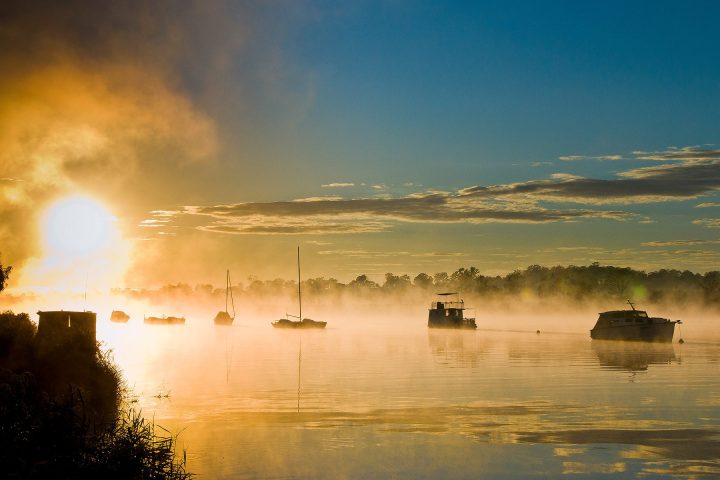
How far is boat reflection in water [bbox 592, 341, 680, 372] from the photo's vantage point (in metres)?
68.7

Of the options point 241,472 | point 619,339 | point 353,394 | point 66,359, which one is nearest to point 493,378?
point 353,394

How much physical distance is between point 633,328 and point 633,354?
73.7ft

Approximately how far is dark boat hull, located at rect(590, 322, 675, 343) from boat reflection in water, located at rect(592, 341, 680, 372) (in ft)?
2.58

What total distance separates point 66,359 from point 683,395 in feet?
105

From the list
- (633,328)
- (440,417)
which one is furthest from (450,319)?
(440,417)

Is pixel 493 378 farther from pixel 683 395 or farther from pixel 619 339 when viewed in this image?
pixel 619 339

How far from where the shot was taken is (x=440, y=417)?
1428 inches

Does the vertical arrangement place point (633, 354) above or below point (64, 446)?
below

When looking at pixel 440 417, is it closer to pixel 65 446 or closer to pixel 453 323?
pixel 65 446

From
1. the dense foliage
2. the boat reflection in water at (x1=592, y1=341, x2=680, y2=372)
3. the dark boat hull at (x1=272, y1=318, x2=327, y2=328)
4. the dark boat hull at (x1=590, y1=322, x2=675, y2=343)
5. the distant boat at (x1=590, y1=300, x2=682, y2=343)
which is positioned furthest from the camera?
the dark boat hull at (x1=272, y1=318, x2=327, y2=328)

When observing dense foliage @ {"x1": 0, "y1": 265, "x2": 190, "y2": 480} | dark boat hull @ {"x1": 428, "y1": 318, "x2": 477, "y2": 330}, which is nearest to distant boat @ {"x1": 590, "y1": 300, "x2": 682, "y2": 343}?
dark boat hull @ {"x1": 428, "y1": 318, "x2": 477, "y2": 330}

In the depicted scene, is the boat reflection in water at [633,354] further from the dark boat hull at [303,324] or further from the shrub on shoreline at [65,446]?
the dark boat hull at [303,324]

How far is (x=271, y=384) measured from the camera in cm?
5197

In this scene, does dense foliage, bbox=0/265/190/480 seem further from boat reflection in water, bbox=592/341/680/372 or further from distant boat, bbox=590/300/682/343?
distant boat, bbox=590/300/682/343
